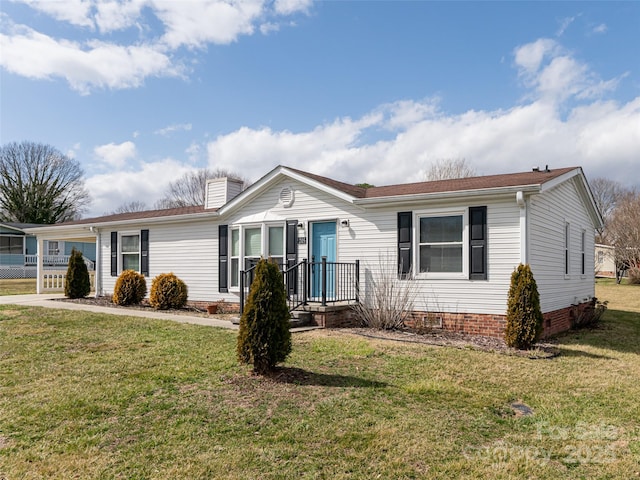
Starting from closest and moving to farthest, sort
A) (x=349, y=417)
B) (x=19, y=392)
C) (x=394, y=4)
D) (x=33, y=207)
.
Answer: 1. (x=349, y=417)
2. (x=19, y=392)
3. (x=394, y=4)
4. (x=33, y=207)

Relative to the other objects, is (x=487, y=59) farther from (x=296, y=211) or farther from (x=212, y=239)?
(x=212, y=239)

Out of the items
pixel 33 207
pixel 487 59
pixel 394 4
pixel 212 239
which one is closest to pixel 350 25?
pixel 394 4

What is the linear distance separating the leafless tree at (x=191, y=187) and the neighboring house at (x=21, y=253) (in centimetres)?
1276

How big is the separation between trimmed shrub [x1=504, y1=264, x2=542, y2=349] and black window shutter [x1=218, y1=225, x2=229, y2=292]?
735 centimetres

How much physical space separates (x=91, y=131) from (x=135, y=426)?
10.8 metres

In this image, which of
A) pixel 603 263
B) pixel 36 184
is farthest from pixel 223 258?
pixel 603 263

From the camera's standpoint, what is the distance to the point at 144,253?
1455 centimetres

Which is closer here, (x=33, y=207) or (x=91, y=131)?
(x=91, y=131)

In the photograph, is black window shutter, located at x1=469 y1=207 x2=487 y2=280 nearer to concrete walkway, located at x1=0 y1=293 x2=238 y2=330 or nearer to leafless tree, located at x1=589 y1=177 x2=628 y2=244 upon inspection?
concrete walkway, located at x1=0 y1=293 x2=238 y2=330

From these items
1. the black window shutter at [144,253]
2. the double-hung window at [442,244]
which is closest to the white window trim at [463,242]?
the double-hung window at [442,244]

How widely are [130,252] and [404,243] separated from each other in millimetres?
9083

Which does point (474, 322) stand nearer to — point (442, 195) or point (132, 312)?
point (442, 195)

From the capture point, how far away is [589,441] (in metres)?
4.24

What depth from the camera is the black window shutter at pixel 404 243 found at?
1026 centimetres
